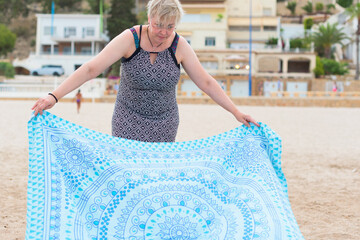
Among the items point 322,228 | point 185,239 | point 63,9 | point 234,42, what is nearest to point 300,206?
point 322,228

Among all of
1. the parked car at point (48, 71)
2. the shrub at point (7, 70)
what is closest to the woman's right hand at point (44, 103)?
the shrub at point (7, 70)

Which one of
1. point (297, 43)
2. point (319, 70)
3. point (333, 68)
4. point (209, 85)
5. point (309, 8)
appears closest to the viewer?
point (209, 85)

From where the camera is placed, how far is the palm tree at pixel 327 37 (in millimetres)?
59281

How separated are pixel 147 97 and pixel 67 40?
57663 mm

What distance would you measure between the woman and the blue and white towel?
0.80 ft

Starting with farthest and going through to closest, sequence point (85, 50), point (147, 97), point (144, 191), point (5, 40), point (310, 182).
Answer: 1. point (5, 40)
2. point (85, 50)
3. point (310, 182)
4. point (147, 97)
5. point (144, 191)

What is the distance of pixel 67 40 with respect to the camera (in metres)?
59.5

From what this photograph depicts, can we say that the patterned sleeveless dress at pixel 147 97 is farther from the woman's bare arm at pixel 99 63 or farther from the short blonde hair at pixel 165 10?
the short blonde hair at pixel 165 10

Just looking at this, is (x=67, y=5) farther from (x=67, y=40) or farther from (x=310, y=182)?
(x=310, y=182)

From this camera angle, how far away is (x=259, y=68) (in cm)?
5772

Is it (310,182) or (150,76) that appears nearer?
(150,76)

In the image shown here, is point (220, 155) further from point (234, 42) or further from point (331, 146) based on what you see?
point (234, 42)

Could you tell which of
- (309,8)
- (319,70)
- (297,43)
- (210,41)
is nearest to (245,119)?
(319,70)

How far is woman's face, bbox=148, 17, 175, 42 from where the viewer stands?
328cm
